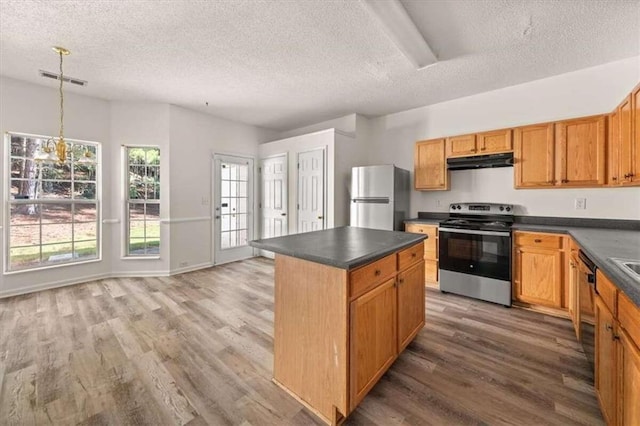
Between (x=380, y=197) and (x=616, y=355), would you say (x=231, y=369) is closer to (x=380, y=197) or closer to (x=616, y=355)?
(x=616, y=355)

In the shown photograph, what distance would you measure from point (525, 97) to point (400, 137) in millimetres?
1702

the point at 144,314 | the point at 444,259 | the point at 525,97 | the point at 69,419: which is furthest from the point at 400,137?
the point at 69,419

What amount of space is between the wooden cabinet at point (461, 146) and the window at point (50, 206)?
17.1 ft

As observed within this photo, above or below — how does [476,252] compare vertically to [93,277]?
above

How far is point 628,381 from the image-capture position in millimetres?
1104

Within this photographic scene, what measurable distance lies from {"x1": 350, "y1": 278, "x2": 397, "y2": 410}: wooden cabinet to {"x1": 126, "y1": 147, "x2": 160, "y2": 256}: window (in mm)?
4010

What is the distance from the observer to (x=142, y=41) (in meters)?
2.54

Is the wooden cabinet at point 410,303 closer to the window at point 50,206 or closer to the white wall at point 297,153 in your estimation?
the white wall at point 297,153

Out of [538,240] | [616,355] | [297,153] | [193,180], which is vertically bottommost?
[616,355]

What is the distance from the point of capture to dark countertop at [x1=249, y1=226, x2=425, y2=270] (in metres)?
1.47

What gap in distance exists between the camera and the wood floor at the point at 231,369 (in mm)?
1567

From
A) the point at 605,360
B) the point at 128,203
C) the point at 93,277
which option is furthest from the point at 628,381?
the point at 93,277

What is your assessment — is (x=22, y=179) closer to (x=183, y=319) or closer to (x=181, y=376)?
(x=183, y=319)

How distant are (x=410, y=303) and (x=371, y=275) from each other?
757mm
